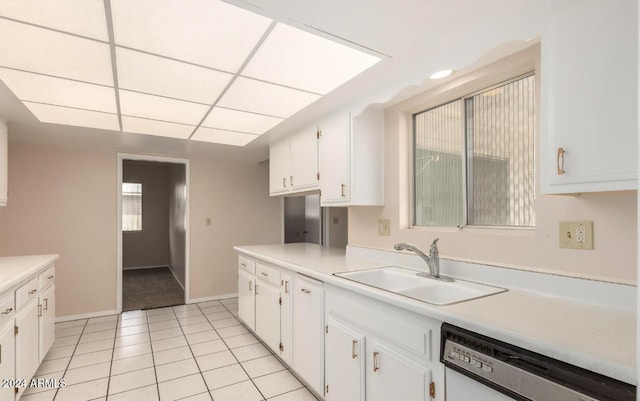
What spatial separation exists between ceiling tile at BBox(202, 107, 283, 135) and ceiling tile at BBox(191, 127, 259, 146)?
0.15 metres

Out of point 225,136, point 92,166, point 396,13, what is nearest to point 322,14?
point 396,13

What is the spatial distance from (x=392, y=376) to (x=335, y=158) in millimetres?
1596

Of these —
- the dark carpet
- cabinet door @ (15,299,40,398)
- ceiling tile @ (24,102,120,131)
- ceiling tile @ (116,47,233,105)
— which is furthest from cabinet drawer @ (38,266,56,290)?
ceiling tile @ (116,47,233,105)

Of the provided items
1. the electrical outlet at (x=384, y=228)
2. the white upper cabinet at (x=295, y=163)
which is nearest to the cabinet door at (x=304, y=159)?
the white upper cabinet at (x=295, y=163)

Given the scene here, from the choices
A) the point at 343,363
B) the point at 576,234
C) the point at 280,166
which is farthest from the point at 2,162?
the point at 576,234

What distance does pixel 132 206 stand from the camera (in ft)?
22.7

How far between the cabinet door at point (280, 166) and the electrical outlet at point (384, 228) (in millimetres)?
1191

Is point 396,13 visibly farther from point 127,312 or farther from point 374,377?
point 127,312

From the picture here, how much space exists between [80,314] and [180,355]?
193cm

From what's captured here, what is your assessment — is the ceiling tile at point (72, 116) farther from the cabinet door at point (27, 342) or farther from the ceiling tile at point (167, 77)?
the cabinet door at point (27, 342)

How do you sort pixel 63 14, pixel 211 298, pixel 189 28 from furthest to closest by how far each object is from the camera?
1. pixel 211 298
2. pixel 189 28
3. pixel 63 14

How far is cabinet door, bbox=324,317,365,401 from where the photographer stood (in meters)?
1.67

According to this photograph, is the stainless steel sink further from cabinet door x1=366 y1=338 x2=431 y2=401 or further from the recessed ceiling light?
the recessed ceiling light

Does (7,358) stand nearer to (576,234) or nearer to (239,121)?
(239,121)
